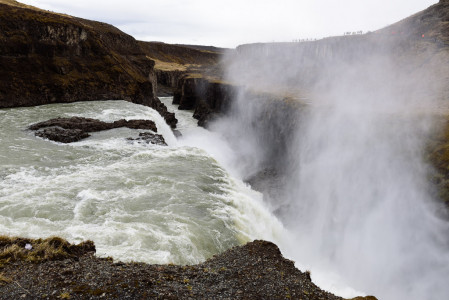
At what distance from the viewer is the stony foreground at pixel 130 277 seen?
A: 6.31 m

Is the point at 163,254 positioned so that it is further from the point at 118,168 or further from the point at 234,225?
the point at 118,168

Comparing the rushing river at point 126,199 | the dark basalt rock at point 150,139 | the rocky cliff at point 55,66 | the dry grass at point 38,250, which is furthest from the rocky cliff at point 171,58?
the dry grass at point 38,250

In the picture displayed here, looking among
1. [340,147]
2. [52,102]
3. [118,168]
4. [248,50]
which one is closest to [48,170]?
[118,168]

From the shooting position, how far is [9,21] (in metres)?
35.7

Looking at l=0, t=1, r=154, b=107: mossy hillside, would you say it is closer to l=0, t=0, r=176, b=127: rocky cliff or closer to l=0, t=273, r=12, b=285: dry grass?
l=0, t=0, r=176, b=127: rocky cliff

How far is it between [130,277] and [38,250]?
2.77m

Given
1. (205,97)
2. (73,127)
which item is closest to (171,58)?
(205,97)

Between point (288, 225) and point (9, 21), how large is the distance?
38.9m

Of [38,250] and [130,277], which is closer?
[130,277]

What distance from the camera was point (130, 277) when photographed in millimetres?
6828

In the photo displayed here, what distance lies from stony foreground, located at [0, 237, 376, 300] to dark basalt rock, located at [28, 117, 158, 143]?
15575mm

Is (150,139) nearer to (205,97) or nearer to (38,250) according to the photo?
(38,250)

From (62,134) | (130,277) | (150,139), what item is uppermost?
(130,277)

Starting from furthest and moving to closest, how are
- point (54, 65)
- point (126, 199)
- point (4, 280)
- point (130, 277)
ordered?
1. point (54, 65)
2. point (126, 199)
3. point (130, 277)
4. point (4, 280)
